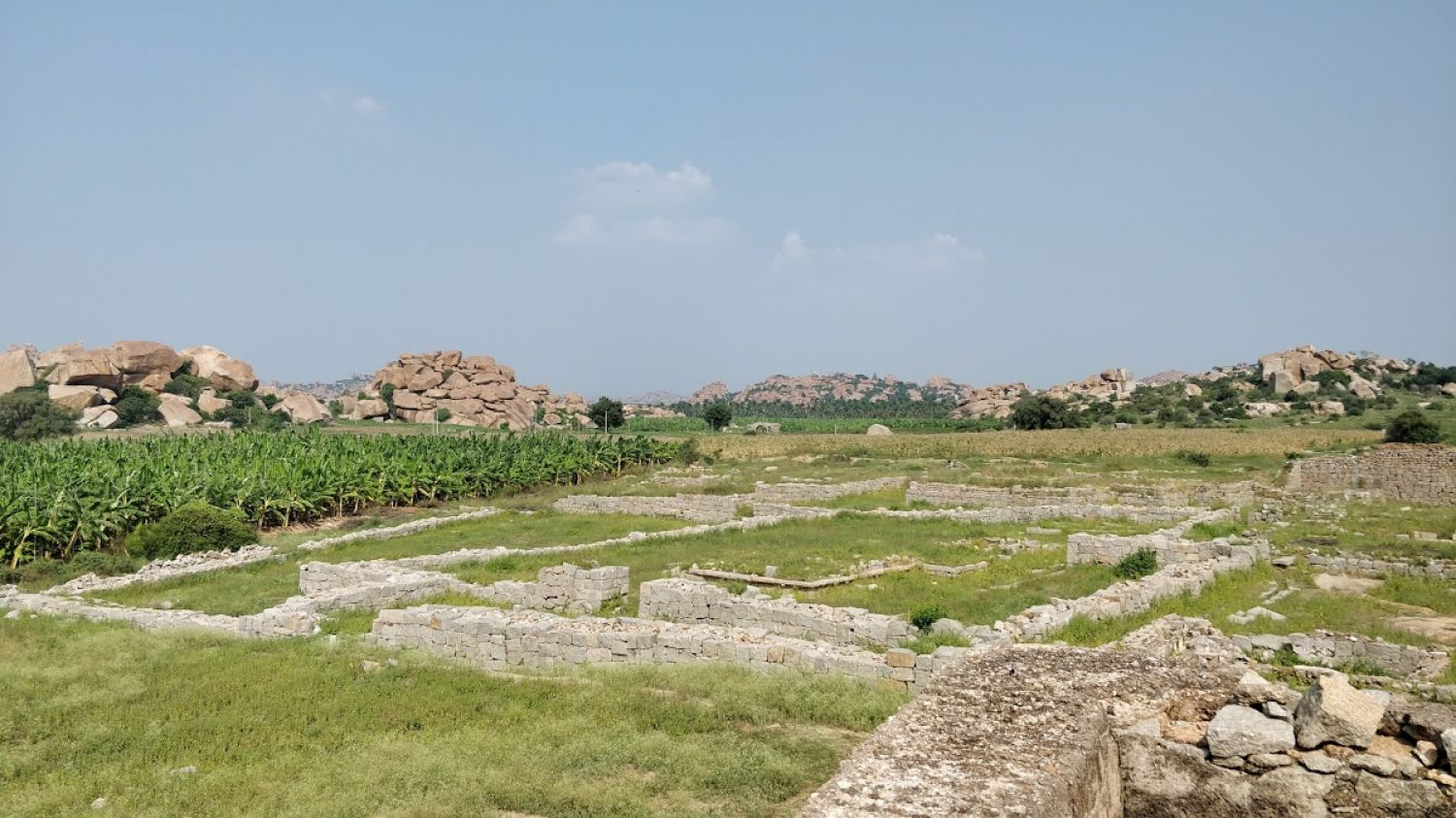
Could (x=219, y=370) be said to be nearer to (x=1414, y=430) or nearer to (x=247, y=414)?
(x=247, y=414)

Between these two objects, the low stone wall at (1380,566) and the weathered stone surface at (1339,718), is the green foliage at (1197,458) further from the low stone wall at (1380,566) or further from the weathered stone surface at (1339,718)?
the weathered stone surface at (1339,718)

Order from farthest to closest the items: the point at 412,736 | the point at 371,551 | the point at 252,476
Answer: the point at 252,476, the point at 371,551, the point at 412,736

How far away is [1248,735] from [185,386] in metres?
126

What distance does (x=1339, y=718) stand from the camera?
562 cm

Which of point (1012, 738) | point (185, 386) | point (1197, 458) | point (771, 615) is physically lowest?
point (1197, 458)

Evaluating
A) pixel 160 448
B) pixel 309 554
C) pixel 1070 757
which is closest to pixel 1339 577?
pixel 1070 757

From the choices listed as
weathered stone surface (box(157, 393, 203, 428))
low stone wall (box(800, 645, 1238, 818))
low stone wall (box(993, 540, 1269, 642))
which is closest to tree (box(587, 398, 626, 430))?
weathered stone surface (box(157, 393, 203, 428))

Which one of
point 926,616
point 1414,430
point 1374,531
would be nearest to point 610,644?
point 926,616

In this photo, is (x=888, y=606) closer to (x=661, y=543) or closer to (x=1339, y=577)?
(x=1339, y=577)

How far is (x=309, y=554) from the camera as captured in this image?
2862 centimetres

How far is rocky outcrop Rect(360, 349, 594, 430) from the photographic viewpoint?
140125 mm

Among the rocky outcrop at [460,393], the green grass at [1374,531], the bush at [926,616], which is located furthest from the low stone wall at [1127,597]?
the rocky outcrop at [460,393]

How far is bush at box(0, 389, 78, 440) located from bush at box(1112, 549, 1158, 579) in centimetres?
9261

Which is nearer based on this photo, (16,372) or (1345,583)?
(1345,583)
